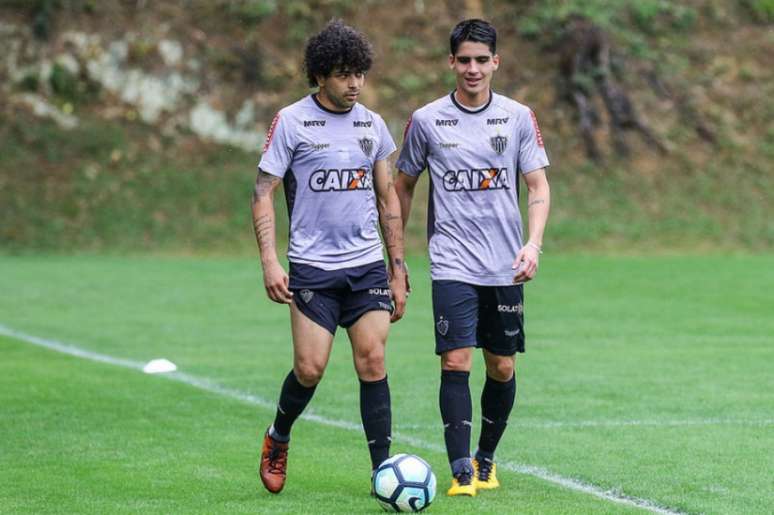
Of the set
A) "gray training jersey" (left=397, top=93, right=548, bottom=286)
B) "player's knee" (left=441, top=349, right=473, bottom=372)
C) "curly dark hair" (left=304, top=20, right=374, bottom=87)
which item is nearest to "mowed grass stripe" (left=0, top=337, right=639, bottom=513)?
"player's knee" (left=441, top=349, right=473, bottom=372)

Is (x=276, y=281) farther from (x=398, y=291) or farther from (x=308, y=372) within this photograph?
(x=398, y=291)

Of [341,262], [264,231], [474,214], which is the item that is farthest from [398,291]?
[264,231]

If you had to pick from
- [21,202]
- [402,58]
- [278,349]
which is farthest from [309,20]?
[278,349]

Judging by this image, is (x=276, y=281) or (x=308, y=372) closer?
Answer: (x=276, y=281)

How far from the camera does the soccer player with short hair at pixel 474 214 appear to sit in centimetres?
827

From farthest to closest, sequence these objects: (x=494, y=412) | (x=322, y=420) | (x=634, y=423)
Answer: (x=322, y=420), (x=634, y=423), (x=494, y=412)

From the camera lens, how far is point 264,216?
8031mm

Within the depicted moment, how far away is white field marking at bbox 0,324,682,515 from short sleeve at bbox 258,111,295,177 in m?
2.25

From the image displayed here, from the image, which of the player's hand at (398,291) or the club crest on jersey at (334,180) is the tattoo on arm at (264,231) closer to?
the club crest on jersey at (334,180)

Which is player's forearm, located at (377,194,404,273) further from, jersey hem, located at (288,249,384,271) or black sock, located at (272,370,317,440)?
black sock, located at (272,370,317,440)

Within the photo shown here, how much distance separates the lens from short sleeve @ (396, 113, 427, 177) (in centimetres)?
846

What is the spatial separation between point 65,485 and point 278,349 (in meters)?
7.74

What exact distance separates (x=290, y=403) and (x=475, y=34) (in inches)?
85.3

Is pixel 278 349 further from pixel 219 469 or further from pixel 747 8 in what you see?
pixel 747 8
